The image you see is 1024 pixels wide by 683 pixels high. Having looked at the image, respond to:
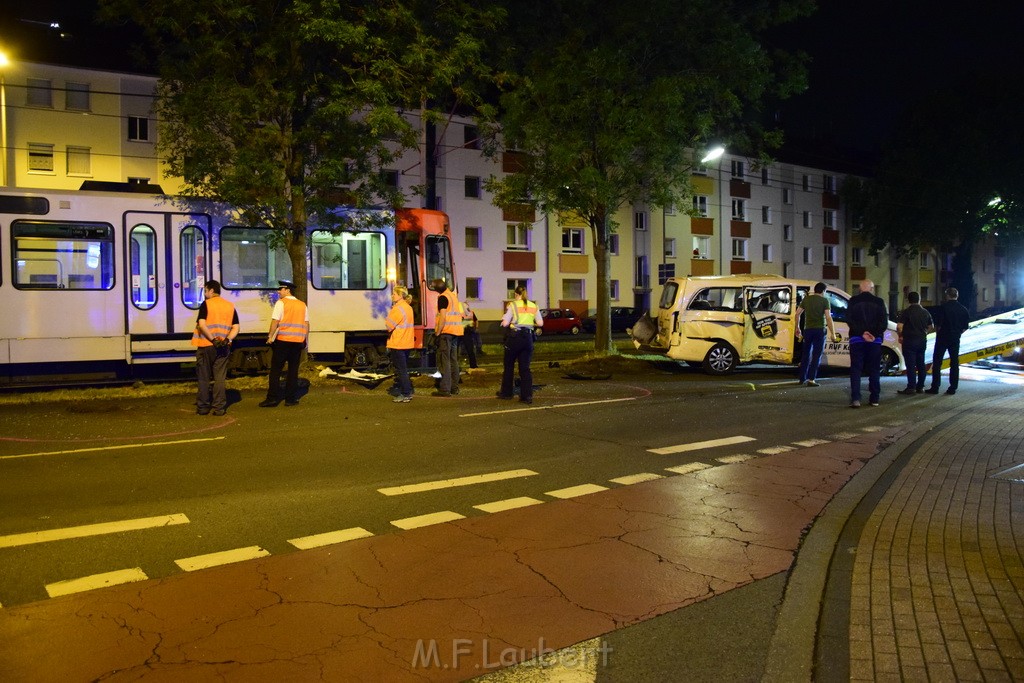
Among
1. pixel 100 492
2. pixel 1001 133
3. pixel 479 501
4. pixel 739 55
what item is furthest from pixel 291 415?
pixel 1001 133

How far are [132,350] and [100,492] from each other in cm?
796

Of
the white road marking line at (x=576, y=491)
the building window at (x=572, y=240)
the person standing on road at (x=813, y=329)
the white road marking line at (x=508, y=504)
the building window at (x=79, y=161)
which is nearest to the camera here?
the white road marking line at (x=508, y=504)

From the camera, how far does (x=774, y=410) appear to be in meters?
12.4

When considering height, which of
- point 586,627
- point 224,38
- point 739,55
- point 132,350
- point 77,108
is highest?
point 77,108

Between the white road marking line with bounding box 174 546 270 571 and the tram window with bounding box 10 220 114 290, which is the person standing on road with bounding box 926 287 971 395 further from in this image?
the tram window with bounding box 10 220 114 290

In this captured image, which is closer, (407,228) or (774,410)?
→ (774,410)

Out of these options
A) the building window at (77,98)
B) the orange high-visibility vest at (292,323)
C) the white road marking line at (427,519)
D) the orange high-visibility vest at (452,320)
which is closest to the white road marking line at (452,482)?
the white road marking line at (427,519)

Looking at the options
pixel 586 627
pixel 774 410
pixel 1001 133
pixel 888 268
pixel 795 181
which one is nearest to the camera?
pixel 586 627

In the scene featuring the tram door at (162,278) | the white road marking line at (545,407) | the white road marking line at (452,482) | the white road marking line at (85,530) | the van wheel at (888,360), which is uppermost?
the tram door at (162,278)

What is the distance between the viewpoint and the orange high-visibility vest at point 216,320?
37.5ft

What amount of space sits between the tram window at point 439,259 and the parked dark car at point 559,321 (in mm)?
25437

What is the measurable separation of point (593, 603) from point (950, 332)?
12594 millimetres

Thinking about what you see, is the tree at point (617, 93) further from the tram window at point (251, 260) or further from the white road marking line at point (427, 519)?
the white road marking line at point (427, 519)

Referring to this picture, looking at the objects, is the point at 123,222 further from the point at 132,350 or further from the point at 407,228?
the point at 407,228
